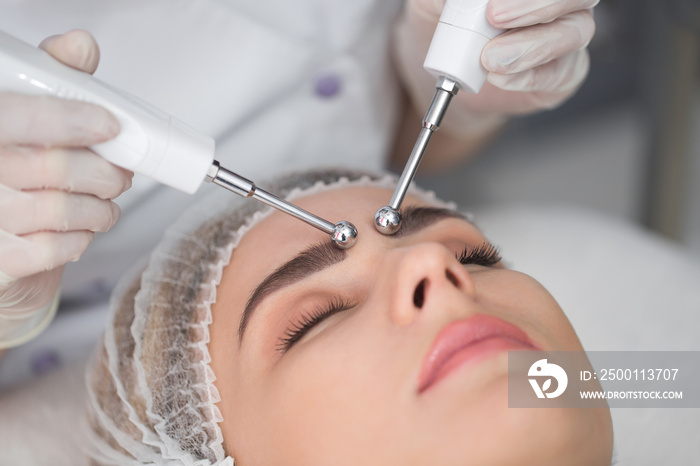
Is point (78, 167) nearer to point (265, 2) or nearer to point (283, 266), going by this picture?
point (283, 266)

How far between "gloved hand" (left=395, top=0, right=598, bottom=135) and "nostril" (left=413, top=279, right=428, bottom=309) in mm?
356

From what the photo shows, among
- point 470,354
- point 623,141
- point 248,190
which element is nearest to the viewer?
point 470,354

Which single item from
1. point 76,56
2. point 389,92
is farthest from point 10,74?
point 389,92

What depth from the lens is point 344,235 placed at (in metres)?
0.89

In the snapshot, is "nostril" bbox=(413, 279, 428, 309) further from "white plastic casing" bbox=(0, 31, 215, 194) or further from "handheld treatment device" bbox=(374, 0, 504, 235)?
"white plastic casing" bbox=(0, 31, 215, 194)

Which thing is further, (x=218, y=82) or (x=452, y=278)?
(x=218, y=82)

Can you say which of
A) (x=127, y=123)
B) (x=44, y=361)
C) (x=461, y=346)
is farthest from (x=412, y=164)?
(x=44, y=361)

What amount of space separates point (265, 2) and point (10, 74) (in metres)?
0.67

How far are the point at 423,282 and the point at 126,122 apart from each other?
0.45 metres

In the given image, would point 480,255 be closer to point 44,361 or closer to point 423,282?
point 423,282

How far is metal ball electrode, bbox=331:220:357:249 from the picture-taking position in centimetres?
89

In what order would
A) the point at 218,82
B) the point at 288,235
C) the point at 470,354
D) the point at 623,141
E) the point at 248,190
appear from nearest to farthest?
the point at 470,354
the point at 248,190
the point at 288,235
the point at 218,82
the point at 623,141

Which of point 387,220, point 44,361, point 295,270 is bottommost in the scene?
point 44,361

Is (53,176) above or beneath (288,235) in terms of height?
beneath
